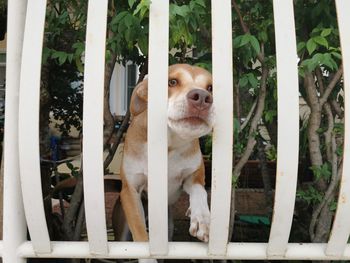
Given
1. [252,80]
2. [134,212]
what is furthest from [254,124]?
[134,212]

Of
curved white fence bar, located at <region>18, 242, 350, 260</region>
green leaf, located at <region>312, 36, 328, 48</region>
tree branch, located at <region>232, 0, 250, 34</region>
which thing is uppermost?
tree branch, located at <region>232, 0, 250, 34</region>

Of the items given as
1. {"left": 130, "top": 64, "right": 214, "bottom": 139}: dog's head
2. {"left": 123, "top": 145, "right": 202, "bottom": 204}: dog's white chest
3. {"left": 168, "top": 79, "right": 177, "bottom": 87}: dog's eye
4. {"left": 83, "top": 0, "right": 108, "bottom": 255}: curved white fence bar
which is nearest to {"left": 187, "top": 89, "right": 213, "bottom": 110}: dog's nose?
{"left": 130, "top": 64, "right": 214, "bottom": 139}: dog's head

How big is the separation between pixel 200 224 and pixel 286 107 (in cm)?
53

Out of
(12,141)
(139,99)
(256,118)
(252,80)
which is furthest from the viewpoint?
(256,118)

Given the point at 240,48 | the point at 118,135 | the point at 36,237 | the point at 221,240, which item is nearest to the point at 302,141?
the point at 240,48

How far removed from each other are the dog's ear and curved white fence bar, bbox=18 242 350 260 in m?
0.55

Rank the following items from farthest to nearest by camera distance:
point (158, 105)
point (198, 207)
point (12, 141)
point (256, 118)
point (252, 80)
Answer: point (256, 118) → point (252, 80) → point (198, 207) → point (12, 141) → point (158, 105)

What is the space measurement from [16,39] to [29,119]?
31cm

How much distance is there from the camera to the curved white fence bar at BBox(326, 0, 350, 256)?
1.46 m

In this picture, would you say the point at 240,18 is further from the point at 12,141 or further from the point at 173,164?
the point at 12,141

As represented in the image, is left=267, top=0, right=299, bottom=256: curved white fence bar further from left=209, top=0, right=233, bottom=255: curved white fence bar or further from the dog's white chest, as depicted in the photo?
the dog's white chest

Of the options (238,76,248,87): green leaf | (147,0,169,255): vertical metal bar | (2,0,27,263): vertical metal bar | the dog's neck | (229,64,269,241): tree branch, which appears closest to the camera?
(147,0,169,255): vertical metal bar

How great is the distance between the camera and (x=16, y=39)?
155cm

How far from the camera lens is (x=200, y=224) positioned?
1630mm
